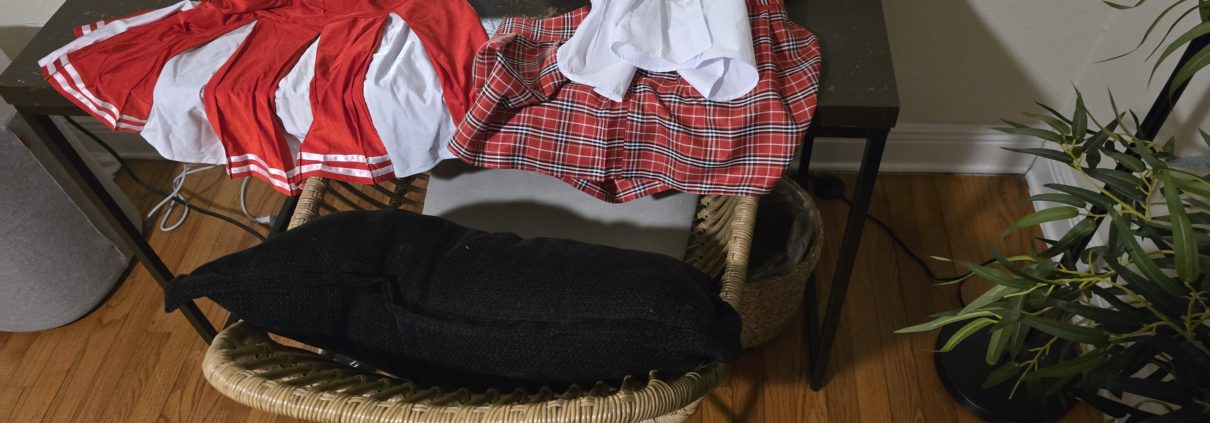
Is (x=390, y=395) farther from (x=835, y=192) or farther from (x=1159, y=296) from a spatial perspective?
(x=835, y=192)

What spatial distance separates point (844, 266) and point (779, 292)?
0.59 ft

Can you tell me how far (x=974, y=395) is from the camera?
4.63 feet

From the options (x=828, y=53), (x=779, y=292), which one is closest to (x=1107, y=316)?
(x=828, y=53)

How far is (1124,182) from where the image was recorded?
3.01 ft

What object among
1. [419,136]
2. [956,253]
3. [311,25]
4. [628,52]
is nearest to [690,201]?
[628,52]

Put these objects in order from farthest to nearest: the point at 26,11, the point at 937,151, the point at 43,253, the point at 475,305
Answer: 1. the point at 937,151
2. the point at 26,11
3. the point at 43,253
4. the point at 475,305

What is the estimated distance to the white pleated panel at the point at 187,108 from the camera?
1.04 m

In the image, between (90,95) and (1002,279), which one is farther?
(90,95)

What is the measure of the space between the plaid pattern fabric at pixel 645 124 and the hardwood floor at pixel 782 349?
63 cm

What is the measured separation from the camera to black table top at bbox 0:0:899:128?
958 mm

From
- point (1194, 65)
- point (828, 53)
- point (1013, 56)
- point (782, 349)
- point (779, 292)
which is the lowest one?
point (782, 349)

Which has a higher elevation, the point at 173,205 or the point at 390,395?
the point at 390,395

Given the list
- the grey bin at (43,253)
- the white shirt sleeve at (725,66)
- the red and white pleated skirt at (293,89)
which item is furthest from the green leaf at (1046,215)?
the grey bin at (43,253)

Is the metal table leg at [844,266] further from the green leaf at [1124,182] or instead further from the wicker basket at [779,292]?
the green leaf at [1124,182]
